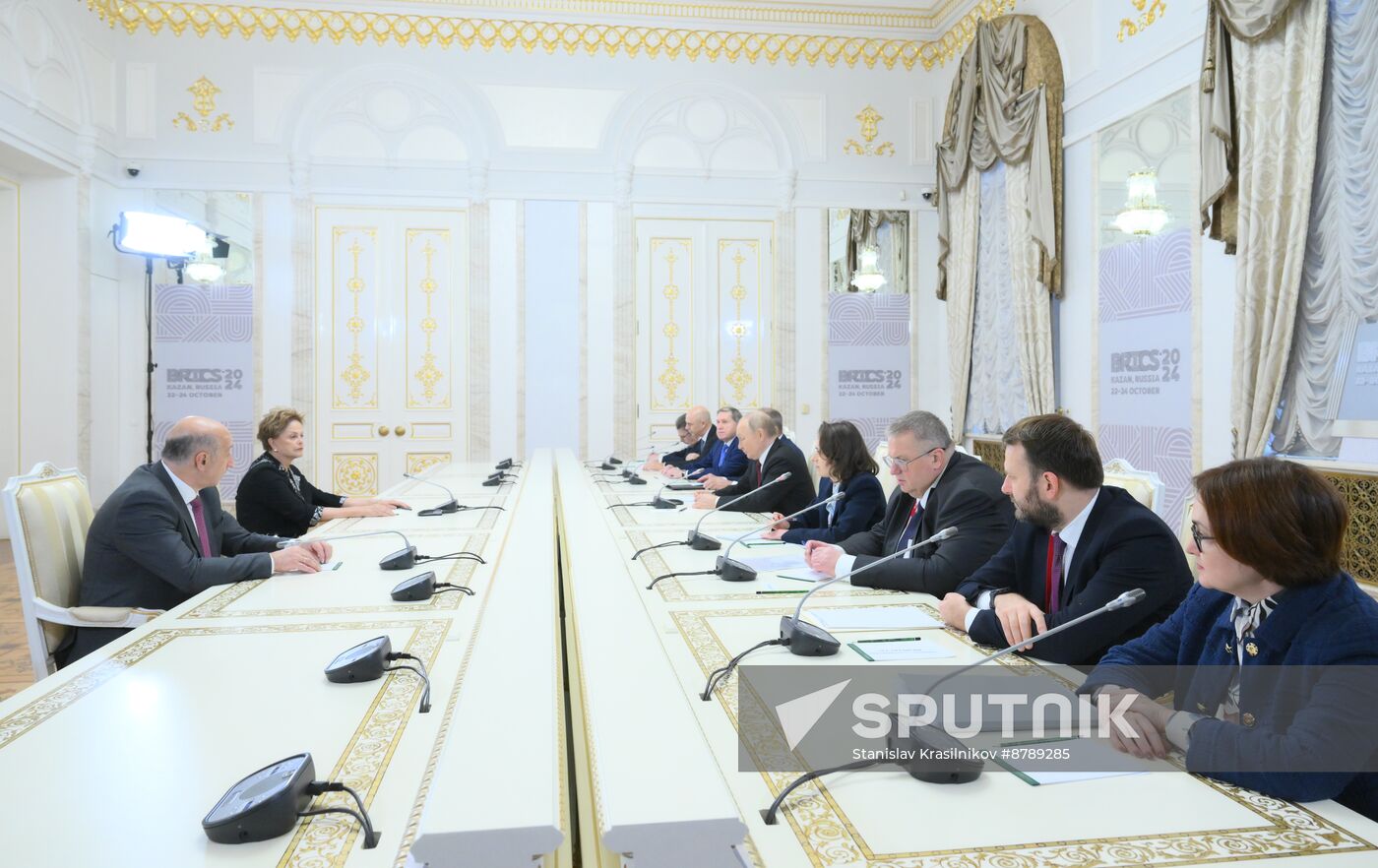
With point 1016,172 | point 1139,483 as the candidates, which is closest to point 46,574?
point 1139,483

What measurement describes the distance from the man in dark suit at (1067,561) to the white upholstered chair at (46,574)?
7.00 feet

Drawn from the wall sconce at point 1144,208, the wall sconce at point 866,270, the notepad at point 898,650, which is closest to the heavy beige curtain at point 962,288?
the wall sconce at point 866,270

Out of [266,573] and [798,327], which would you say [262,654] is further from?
[798,327]

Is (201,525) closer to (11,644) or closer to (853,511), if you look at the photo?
(11,644)

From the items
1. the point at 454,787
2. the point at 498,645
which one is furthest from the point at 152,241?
the point at 454,787

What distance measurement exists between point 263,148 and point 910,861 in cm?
779

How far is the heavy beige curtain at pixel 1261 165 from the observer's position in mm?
3975

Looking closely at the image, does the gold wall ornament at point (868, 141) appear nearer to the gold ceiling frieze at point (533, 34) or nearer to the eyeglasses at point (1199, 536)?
the gold ceiling frieze at point (533, 34)

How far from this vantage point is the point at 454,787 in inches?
36.4

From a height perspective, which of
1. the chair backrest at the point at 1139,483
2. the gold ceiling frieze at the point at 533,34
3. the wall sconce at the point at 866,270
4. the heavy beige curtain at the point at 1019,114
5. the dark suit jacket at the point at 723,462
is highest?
the gold ceiling frieze at the point at 533,34

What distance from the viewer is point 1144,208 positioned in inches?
203

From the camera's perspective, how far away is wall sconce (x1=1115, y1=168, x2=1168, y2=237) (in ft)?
16.8

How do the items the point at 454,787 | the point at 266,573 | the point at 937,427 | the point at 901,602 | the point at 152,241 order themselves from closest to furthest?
the point at 454,787 → the point at 901,602 → the point at 266,573 → the point at 937,427 → the point at 152,241

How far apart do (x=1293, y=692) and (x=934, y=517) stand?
4.33 feet
